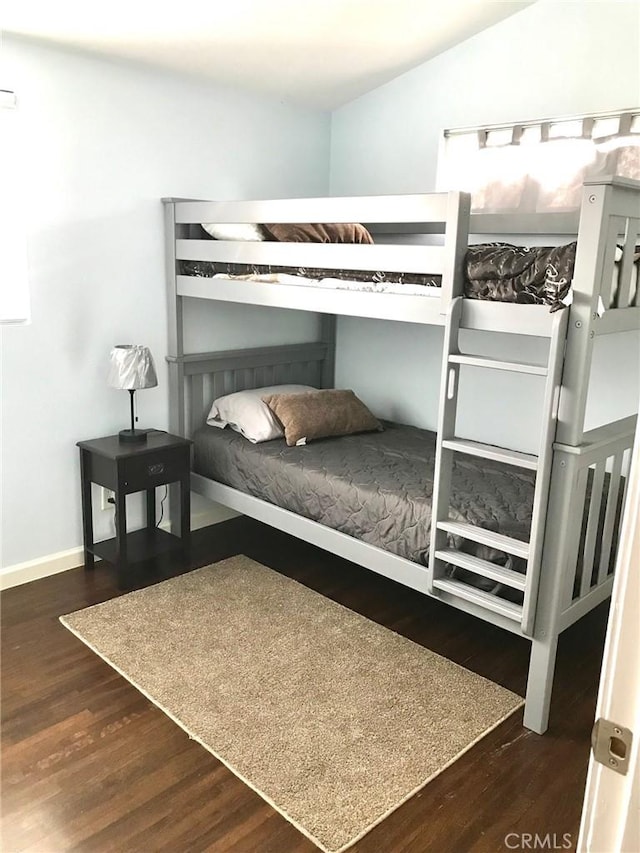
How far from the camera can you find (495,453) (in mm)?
2291

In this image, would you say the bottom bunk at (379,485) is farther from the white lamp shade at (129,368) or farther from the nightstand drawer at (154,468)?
the white lamp shade at (129,368)

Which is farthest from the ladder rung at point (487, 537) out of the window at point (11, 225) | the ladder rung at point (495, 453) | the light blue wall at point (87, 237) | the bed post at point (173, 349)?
the window at point (11, 225)

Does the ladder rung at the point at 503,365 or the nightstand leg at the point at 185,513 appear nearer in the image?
the ladder rung at the point at 503,365

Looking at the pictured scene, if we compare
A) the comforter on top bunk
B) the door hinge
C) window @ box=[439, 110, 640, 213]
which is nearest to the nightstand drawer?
the comforter on top bunk

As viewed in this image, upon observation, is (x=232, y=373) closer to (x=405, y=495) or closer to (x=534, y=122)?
(x=405, y=495)

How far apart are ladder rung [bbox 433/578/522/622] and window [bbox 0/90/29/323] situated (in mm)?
2040

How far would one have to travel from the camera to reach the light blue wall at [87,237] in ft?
9.95

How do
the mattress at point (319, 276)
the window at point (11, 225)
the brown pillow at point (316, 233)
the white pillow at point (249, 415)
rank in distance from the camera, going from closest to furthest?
the mattress at point (319, 276), the window at point (11, 225), the brown pillow at point (316, 233), the white pillow at point (249, 415)

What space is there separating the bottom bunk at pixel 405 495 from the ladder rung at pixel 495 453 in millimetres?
87

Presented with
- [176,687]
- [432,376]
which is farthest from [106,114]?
[176,687]

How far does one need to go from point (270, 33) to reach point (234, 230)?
825mm

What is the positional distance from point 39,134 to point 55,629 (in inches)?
79.6

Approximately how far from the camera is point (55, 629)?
2.86m

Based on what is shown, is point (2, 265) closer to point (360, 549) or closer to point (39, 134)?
point (39, 134)
